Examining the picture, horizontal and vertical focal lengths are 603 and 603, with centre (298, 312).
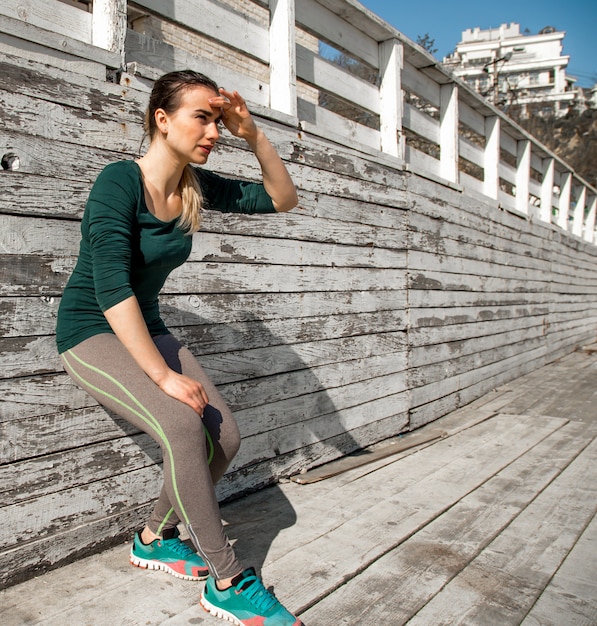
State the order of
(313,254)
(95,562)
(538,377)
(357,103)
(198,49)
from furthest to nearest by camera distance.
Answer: (198,49) → (538,377) → (357,103) → (313,254) → (95,562)

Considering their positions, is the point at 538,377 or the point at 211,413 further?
the point at 538,377

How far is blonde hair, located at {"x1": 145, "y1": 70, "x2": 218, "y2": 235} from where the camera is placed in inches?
80.6

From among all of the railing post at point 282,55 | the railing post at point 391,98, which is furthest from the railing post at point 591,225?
the railing post at point 282,55

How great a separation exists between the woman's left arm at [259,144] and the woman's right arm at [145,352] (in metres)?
0.77

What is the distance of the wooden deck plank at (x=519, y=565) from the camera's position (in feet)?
6.70

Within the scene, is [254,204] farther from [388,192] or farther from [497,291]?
[497,291]

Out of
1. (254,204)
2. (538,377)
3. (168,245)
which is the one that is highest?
(254,204)

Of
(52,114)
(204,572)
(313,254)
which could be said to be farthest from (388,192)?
(204,572)

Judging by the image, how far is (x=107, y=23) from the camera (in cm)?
262

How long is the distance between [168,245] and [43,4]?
124 centimetres

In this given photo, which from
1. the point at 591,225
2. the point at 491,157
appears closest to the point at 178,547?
the point at 491,157

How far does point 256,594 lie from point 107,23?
2366 mm

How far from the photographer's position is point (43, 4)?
243cm

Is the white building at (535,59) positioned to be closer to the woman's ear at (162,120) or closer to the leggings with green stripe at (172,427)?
the woman's ear at (162,120)
